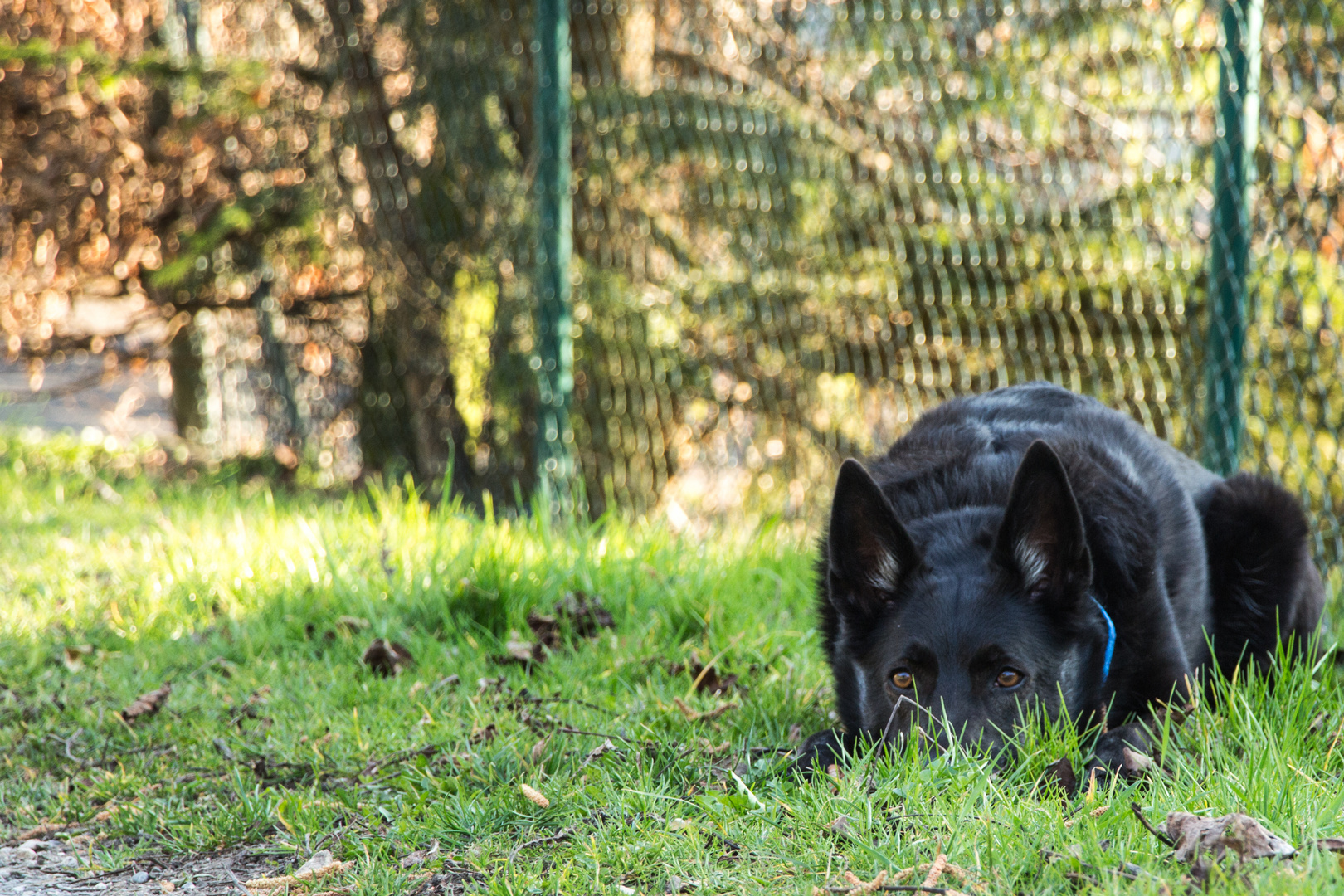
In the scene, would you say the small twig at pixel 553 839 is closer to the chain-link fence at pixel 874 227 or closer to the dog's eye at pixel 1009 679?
the dog's eye at pixel 1009 679

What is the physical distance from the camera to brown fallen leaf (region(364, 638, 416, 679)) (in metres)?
3.38

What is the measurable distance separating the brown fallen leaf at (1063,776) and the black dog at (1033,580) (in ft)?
0.37

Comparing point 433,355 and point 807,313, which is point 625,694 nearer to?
point 807,313

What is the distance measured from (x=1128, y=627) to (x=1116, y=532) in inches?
8.4

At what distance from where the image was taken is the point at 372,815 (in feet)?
8.21

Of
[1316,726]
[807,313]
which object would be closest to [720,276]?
[807,313]

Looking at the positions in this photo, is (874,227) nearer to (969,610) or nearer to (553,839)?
(969,610)

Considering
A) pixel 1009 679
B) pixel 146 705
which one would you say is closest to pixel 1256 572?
pixel 1009 679

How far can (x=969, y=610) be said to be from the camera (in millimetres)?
2402

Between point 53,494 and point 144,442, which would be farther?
point 144,442

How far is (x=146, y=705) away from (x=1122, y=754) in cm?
253

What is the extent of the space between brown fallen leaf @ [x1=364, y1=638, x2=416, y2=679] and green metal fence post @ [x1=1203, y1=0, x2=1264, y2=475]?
2.88 m

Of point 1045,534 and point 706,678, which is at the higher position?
point 1045,534

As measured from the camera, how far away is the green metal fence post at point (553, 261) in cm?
552
